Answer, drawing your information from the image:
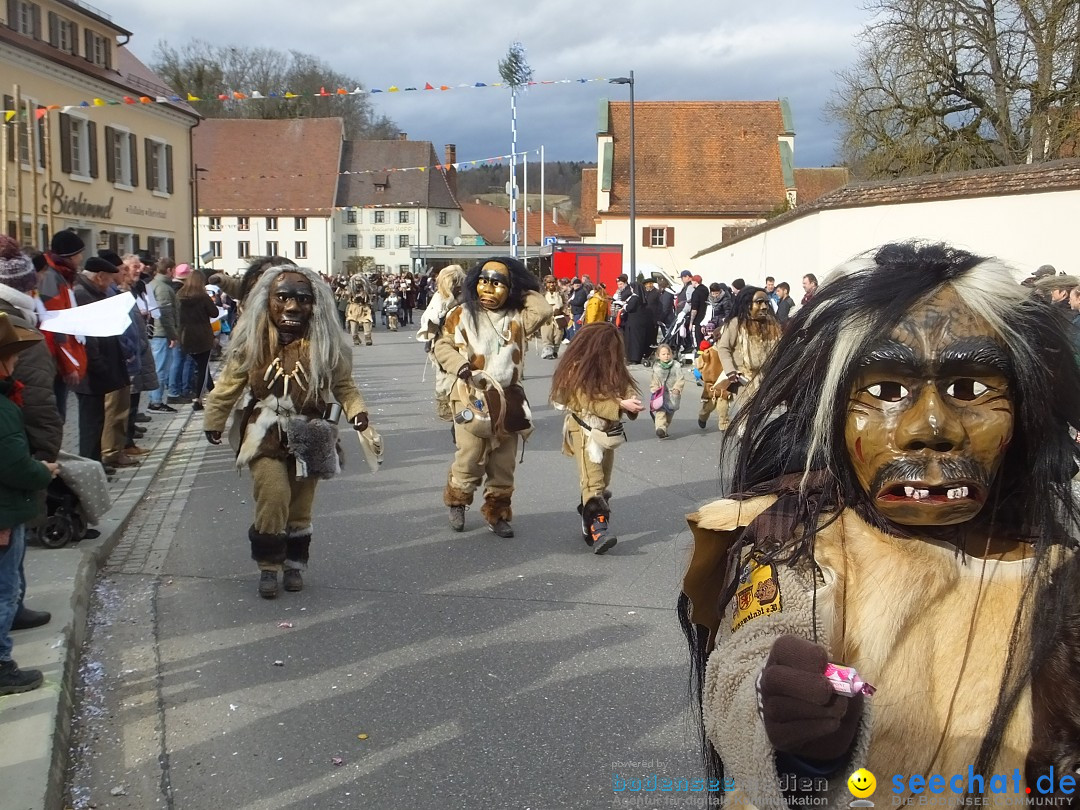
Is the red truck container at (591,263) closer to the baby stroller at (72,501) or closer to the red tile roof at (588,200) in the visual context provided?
the red tile roof at (588,200)

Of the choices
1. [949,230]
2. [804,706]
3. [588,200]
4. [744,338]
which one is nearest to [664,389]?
[744,338]

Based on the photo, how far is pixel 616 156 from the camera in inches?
1961

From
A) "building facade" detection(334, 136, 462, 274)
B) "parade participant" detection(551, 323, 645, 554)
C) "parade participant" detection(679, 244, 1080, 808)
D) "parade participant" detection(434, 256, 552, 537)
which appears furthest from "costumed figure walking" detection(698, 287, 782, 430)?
"building facade" detection(334, 136, 462, 274)

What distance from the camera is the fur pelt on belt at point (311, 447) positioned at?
5445 mm

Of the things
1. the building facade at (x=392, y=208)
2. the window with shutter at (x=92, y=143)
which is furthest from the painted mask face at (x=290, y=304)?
the building facade at (x=392, y=208)

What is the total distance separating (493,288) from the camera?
6859mm

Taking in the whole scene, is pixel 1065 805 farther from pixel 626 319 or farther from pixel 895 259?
pixel 626 319

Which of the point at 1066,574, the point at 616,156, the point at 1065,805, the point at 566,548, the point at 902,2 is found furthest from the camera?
the point at 616,156

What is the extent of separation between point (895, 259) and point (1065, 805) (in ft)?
3.05

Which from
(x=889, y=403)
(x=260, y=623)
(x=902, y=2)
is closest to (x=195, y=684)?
(x=260, y=623)

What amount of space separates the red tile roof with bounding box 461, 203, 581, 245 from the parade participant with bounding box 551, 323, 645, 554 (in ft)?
233

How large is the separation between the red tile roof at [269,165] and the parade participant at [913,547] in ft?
203

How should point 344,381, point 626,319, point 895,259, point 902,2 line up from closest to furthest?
point 895,259 < point 344,381 < point 626,319 < point 902,2

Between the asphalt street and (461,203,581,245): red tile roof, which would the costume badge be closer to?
the asphalt street
